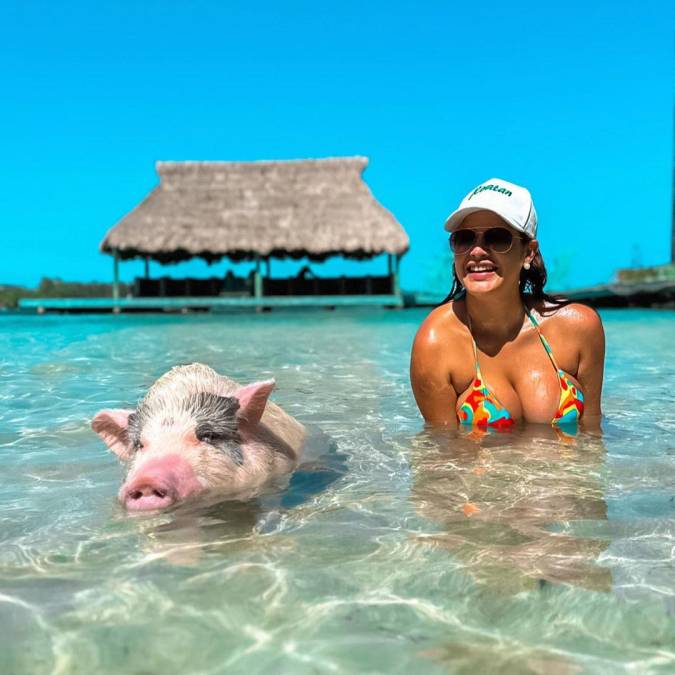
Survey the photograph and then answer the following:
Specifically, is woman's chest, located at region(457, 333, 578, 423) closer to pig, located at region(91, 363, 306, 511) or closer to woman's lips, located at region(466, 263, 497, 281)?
woman's lips, located at region(466, 263, 497, 281)

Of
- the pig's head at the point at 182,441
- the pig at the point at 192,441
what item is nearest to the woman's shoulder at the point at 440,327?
the pig at the point at 192,441

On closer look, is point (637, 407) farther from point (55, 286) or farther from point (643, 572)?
point (55, 286)

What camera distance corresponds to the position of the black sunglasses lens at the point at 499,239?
364 cm

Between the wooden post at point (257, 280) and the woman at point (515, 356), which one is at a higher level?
the wooden post at point (257, 280)

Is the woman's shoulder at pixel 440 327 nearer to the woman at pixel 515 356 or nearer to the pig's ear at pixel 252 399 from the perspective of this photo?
the woman at pixel 515 356

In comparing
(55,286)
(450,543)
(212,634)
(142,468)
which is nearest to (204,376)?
(142,468)

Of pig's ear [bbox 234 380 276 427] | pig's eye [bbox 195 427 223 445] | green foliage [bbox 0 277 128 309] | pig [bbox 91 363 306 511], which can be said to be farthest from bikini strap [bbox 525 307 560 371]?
green foliage [bbox 0 277 128 309]

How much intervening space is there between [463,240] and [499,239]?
0.18 metres

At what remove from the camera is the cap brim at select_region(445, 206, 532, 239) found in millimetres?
3534

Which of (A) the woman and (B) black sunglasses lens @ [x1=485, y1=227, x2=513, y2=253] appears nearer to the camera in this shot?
(B) black sunglasses lens @ [x1=485, y1=227, x2=513, y2=253]

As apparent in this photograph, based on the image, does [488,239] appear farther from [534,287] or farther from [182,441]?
[182,441]

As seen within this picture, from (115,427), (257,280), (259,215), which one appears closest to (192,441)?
(115,427)

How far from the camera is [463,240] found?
12.2 feet

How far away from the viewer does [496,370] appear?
159 inches
